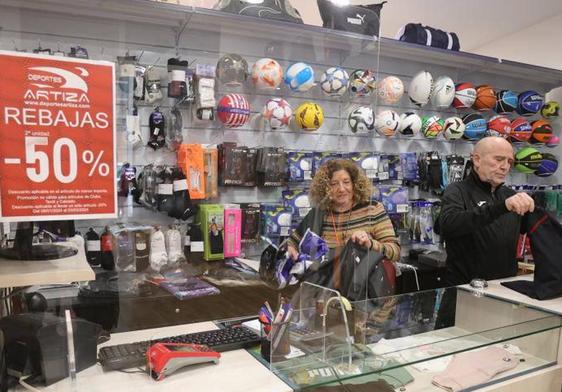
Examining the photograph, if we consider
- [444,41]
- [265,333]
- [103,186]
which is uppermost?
[444,41]

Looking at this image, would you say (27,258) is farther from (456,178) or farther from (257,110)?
(456,178)

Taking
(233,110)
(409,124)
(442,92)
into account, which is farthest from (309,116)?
(442,92)

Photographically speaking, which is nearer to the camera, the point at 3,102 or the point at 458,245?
the point at 3,102

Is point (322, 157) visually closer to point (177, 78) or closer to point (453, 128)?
point (177, 78)

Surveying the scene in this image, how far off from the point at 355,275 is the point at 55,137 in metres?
1.34

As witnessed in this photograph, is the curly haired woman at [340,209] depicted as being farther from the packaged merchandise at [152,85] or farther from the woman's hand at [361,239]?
the packaged merchandise at [152,85]

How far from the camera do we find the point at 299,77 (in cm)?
226

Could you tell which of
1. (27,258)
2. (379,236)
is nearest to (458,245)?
(379,236)

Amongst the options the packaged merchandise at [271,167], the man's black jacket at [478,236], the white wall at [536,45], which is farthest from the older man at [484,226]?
the white wall at [536,45]

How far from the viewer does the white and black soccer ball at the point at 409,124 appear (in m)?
3.95

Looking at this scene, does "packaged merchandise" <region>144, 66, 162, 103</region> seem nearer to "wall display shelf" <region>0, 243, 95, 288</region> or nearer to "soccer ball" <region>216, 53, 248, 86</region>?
"soccer ball" <region>216, 53, 248, 86</region>

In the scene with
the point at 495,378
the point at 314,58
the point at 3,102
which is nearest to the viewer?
the point at 3,102

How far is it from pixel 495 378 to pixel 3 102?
1750 mm

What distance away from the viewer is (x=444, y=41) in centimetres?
406
